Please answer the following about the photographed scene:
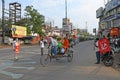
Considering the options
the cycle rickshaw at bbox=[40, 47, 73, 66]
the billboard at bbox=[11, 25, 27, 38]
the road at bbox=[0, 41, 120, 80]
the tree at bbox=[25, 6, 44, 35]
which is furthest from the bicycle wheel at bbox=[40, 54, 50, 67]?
the tree at bbox=[25, 6, 44, 35]

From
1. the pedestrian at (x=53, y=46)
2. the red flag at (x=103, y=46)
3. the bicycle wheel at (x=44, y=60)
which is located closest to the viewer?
the red flag at (x=103, y=46)

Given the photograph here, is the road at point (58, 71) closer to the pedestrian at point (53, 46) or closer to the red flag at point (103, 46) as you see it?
the pedestrian at point (53, 46)

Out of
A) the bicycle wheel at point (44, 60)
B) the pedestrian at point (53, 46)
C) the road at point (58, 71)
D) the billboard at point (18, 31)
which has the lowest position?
the road at point (58, 71)

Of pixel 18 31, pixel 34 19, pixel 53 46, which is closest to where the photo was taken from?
pixel 53 46

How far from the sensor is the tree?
283 ft

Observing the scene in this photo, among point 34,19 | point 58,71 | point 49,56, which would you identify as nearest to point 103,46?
point 49,56

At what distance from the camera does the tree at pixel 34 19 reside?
86188 mm

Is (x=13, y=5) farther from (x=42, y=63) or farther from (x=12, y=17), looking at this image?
(x=42, y=63)

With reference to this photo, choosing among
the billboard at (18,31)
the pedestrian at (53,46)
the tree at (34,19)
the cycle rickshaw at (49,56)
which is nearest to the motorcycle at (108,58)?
the pedestrian at (53,46)

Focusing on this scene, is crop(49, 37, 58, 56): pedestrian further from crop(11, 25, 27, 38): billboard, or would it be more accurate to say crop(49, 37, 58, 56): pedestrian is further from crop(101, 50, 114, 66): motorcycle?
crop(11, 25, 27, 38): billboard

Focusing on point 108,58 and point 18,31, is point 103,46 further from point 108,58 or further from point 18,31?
point 18,31

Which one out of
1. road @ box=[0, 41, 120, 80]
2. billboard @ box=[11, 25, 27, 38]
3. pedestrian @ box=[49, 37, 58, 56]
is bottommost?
road @ box=[0, 41, 120, 80]

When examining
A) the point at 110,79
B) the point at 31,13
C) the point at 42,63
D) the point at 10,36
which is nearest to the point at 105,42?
the point at 42,63

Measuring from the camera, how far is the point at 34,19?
285ft
